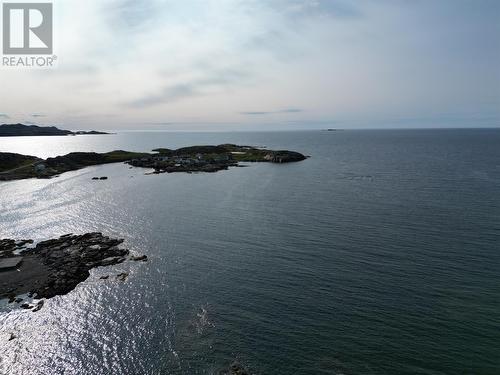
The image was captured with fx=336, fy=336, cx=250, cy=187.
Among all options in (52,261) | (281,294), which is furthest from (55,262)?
(281,294)

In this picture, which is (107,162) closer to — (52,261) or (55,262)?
(52,261)

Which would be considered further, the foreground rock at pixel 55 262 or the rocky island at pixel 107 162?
the rocky island at pixel 107 162

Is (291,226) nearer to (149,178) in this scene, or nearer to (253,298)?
(253,298)

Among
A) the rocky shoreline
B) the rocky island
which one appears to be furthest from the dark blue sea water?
the rocky island

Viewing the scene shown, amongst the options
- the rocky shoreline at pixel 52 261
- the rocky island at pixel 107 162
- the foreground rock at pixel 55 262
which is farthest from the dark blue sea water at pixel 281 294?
the rocky island at pixel 107 162

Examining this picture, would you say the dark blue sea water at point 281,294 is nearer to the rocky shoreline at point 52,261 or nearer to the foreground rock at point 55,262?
the rocky shoreline at point 52,261

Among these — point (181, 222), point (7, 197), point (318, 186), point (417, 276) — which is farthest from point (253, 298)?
point (7, 197)
